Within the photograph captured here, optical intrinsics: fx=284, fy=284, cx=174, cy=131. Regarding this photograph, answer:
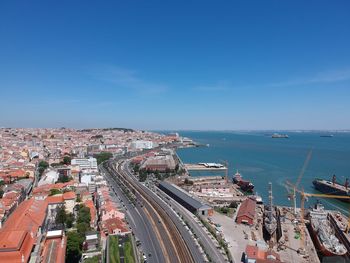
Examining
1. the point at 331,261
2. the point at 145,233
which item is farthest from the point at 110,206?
the point at 331,261

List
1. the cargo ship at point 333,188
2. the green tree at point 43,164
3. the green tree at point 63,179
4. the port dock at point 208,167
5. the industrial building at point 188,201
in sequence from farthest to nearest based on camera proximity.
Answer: the port dock at point 208,167, the green tree at point 43,164, the green tree at point 63,179, the cargo ship at point 333,188, the industrial building at point 188,201

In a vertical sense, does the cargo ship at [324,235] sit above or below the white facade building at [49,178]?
below

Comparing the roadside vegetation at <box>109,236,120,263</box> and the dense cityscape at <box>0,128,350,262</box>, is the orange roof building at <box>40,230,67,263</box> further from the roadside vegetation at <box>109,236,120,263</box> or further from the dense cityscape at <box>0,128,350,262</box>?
the roadside vegetation at <box>109,236,120,263</box>

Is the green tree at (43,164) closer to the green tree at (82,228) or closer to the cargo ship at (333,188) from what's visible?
the green tree at (82,228)

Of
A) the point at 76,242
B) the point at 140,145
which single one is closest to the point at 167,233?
the point at 76,242

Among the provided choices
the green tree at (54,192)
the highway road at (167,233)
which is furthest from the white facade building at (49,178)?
the highway road at (167,233)

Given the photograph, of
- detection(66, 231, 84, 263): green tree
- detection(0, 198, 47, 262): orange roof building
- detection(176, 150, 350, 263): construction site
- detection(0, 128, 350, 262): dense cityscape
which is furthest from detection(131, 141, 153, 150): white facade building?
detection(66, 231, 84, 263): green tree

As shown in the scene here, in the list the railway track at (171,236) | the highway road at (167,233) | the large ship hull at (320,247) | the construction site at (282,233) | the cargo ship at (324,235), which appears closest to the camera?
the railway track at (171,236)

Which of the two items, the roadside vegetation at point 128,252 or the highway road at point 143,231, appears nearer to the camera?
the roadside vegetation at point 128,252
